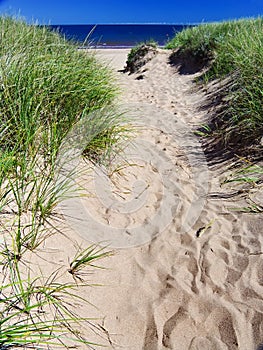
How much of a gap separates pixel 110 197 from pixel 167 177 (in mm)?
871

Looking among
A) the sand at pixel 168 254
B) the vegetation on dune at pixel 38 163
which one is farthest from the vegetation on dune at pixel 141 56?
the sand at pixel 168 254

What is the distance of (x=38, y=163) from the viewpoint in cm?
287

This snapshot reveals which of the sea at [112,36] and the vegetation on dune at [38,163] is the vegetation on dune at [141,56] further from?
the vegetation on dune at [38,163]

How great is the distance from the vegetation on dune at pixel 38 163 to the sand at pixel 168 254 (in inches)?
7.0

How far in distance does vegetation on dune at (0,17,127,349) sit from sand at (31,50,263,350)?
179mm

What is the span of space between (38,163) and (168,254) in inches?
54.2

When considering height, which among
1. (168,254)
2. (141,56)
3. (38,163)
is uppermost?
(141,56)

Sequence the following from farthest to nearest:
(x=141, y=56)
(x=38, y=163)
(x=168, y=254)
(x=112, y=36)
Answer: (x=112, y=36), (x=141, y=56), (x=38, y=163), (x=168, y=254)

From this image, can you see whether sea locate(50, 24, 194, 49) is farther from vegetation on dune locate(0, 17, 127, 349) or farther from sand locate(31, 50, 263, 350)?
sand locate(31, 50, 263, 350)

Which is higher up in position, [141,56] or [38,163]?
[141,56]

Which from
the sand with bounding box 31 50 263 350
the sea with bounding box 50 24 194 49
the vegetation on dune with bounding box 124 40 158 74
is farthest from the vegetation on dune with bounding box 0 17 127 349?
the vegetation on dune with bounding box 124 40 158 74

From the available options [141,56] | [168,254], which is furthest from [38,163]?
[141,56]

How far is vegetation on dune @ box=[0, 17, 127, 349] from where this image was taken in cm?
183

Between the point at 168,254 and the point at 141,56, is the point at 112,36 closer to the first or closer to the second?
the point at 141,56
